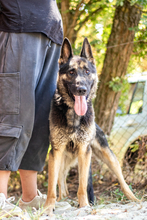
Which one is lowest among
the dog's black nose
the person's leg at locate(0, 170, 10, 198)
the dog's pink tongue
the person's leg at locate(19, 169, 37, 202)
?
the person's leg at locate(19, 169, 37, 202)

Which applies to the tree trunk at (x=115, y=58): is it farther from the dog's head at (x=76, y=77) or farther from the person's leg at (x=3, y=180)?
the person's leg at (x=3, y=180)

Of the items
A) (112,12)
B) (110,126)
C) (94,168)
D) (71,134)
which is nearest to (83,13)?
(112,12)

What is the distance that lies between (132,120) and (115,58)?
1367 millimetres

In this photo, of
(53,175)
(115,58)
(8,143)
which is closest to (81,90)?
(8,143)

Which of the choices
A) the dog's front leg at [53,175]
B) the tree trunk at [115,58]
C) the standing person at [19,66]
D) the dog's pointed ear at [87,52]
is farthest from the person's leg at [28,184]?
the tree trunk at [115,58]

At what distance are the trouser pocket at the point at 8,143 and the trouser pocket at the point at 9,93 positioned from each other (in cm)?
16

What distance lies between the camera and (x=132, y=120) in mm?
4777

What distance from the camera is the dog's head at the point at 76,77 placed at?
8.32 feet

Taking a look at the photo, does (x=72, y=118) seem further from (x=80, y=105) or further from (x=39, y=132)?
(x=39, y=132)

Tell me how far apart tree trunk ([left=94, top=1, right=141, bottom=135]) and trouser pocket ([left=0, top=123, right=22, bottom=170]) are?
9.00 ft

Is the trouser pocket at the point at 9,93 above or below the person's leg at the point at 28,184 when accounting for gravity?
above

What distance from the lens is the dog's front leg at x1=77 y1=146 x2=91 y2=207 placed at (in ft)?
8.73

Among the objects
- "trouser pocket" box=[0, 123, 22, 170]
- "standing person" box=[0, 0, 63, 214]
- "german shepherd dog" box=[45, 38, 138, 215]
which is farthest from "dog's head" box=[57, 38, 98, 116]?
"trouser pocket" box=[0, 123, 22, 170]

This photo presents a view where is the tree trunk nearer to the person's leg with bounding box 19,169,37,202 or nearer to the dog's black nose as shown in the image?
the dog's black nose
